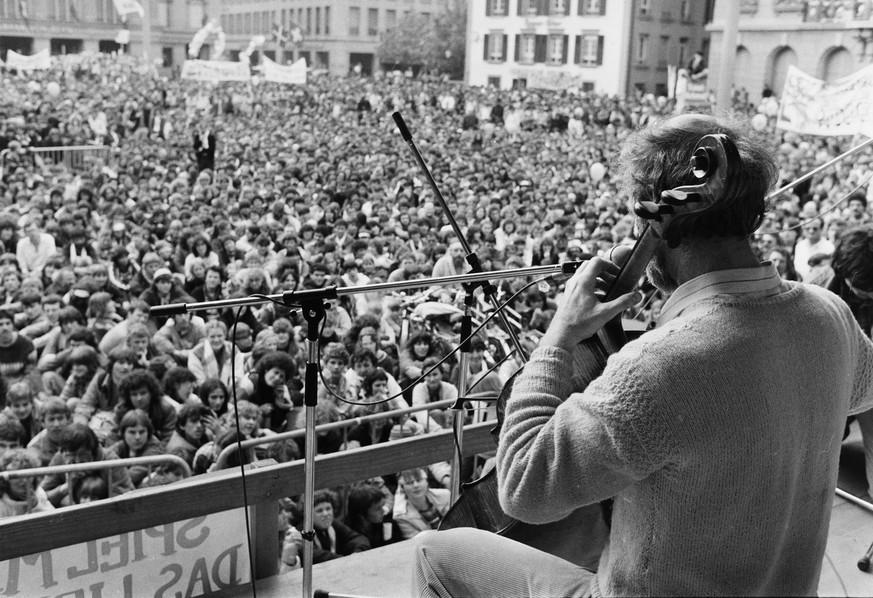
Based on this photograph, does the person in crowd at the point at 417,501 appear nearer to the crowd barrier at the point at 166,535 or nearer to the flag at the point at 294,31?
the crowd barrier at the point at 166,535

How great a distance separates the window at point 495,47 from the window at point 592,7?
0.77m

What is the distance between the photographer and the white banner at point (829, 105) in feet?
16.8

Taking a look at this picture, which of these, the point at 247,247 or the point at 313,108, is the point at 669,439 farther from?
the point at 313,108

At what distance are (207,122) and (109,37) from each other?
144 centimetres

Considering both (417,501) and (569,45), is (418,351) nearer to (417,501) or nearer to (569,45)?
(417,501)

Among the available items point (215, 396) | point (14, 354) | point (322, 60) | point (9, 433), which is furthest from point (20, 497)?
point (322, 60)

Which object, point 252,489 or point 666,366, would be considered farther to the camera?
point 252,489

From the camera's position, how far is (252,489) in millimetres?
1578

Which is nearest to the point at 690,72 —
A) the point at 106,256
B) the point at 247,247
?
the point at 247,247

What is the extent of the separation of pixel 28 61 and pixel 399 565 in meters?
8.23

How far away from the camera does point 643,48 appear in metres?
8.60

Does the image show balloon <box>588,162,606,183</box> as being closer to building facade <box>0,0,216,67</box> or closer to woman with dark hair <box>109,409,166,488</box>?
building facade <box>0,0,216,67</box>

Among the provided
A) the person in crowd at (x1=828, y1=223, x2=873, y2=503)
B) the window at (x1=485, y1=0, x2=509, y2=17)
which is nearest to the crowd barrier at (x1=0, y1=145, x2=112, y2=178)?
the window at (x1=485, y1=0, x2=509, y2=17)

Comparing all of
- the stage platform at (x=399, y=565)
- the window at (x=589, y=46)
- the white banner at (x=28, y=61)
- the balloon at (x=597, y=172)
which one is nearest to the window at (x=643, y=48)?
the window at (x=589, y=46)
